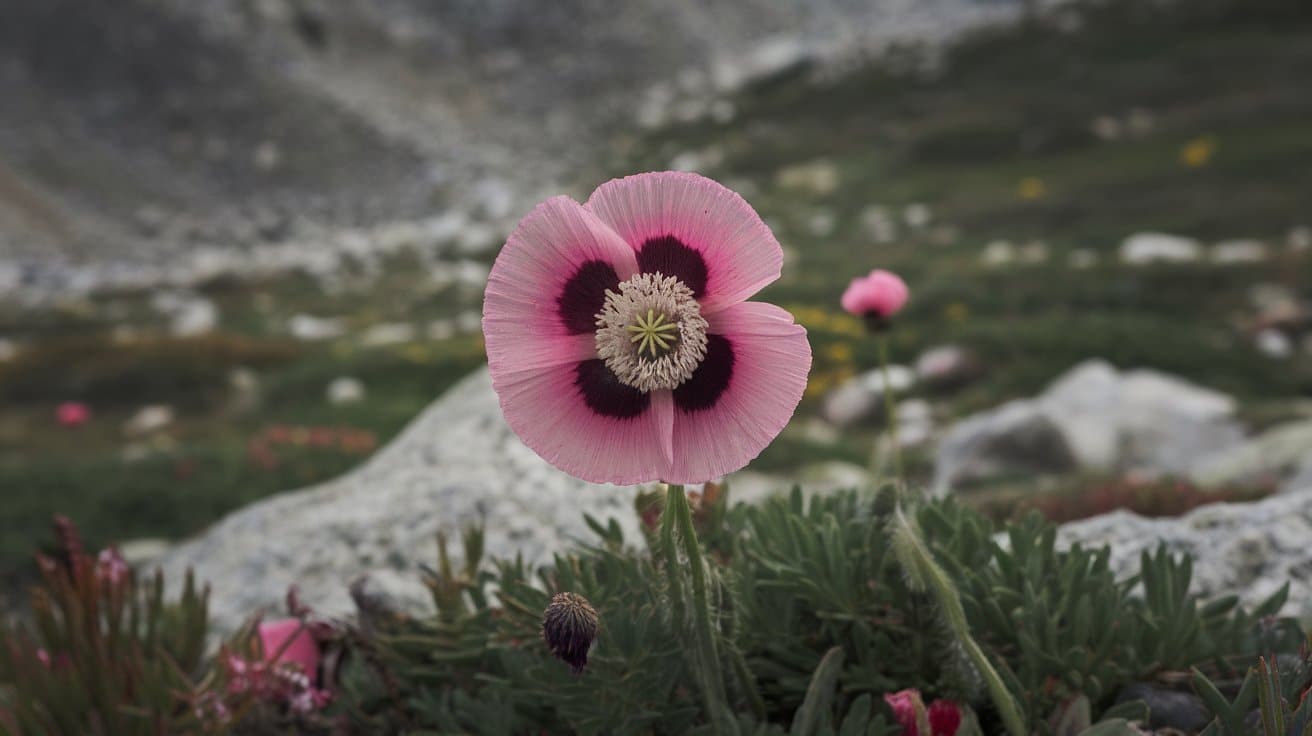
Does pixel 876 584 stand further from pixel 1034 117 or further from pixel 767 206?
pixel 1034 117

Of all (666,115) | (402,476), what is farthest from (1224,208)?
(666,115)

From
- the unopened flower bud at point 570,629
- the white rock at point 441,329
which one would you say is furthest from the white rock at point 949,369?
the unopened flower bud at point 570,629

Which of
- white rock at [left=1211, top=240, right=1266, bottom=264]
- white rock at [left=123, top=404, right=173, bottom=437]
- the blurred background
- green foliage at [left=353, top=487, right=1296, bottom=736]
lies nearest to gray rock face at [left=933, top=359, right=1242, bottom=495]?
the blurred background

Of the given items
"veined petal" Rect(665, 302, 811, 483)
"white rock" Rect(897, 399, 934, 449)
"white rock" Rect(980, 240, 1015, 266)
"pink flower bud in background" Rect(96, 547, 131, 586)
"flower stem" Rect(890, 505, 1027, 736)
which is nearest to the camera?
"veined petal" Rect(665, 302, 811, 483)

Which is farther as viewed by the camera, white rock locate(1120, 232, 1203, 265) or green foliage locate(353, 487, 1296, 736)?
white rock locate(1120, 232, 1203, 265)

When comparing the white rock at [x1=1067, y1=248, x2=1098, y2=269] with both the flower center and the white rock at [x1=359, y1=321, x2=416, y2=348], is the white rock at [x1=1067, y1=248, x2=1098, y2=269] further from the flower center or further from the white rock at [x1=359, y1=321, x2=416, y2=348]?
the flower center

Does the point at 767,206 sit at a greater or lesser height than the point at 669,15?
lesser

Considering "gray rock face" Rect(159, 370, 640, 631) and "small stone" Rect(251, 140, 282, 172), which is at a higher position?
"small stone" Rect(251, 140, 282, 172)

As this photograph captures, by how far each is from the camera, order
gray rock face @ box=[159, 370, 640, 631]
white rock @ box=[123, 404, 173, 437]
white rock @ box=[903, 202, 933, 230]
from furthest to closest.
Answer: white rock @ box=[903, 202, 933, 230] < white rock @ box=[123, 404, 173, 437] < gray rock face @ box=[159, 370, 640, 631]

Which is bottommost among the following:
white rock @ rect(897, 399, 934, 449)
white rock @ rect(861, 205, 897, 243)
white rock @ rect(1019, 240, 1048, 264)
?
white rock @ rect(897, 399, 934, 449)
